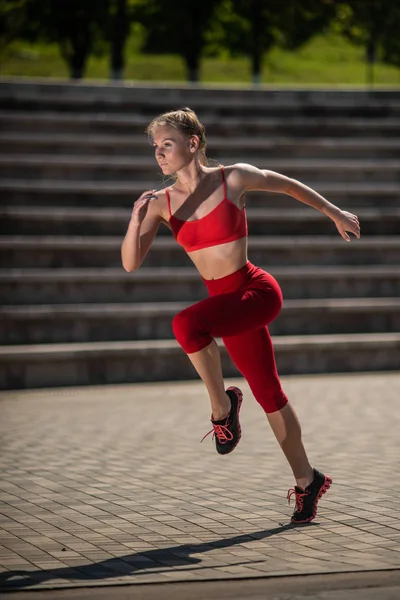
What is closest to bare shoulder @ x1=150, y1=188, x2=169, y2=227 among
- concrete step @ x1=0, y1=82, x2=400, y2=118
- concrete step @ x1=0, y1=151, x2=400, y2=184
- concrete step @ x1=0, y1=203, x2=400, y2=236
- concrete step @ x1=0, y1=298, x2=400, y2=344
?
concrete step @ x1=0, y1=298, x2=400, y2=344

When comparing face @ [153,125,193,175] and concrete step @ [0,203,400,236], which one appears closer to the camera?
face @ [153,125,193,175]

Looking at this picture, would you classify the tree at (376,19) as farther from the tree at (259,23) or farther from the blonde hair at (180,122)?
the blonde hair at (180,122)

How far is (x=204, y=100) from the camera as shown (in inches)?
728

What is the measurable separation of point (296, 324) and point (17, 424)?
4.54 m

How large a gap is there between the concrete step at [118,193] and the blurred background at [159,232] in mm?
18

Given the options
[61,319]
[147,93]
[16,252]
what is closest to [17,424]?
[61,319]

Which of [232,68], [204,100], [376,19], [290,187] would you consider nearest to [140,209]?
[290,187]

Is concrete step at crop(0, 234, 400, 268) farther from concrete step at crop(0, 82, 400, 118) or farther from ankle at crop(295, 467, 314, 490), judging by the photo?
ankle at crop(295, 467, 314, 490)

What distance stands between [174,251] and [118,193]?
1529 millimetres

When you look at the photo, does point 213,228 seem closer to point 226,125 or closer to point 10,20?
point 226,125

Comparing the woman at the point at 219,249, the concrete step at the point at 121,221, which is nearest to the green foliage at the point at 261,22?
the concrete step at the point at 121,221

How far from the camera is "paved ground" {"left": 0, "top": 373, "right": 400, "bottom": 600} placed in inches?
203

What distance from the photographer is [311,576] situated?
15.9 feet

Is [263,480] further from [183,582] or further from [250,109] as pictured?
[250,109]
